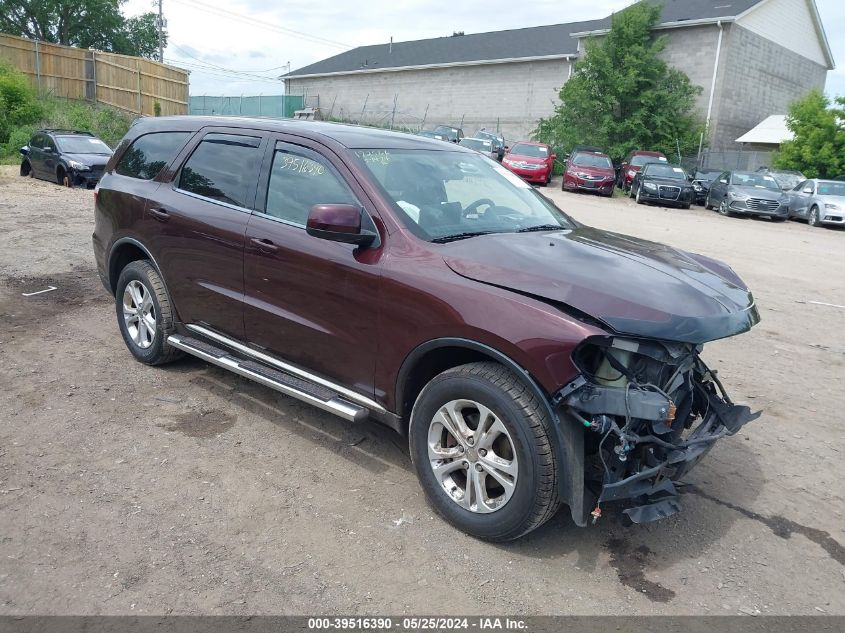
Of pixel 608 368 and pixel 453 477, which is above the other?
pixel 608 368

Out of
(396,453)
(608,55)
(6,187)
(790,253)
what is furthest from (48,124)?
(396,453)

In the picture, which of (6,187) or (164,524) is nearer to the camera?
(164,524)

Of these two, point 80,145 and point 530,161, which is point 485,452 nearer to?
point 80,145

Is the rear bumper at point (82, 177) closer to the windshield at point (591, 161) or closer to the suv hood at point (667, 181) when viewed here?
the windshield at point (591, 161)

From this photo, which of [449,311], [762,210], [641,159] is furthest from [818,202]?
[449,311]

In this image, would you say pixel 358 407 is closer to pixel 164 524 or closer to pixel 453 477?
pixel 453 477

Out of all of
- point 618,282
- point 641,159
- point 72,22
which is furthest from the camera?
point 72,22

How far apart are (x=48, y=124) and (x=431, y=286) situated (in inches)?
1171

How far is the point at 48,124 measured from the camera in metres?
27.9

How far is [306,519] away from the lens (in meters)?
3.49

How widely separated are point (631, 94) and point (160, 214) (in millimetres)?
31272

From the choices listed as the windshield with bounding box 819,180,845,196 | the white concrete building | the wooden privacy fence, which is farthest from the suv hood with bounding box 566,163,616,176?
the wooden privacy fence

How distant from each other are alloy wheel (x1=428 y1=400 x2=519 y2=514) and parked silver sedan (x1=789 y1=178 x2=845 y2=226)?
2117cm

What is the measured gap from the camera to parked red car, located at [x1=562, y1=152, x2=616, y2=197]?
83.6ft
